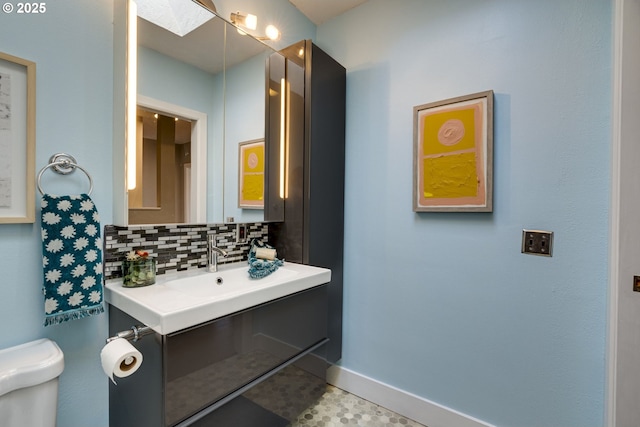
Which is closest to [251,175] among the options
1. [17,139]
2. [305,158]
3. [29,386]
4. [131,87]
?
[305,158]

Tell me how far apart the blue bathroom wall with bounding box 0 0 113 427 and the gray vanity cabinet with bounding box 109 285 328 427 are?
0.10 m

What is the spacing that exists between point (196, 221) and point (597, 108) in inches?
72.9

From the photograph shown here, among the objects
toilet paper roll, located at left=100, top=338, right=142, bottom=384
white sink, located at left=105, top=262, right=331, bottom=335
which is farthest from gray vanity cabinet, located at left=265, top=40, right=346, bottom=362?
toilet paper roll, located at left=100, top=338, right=142, bottom=384

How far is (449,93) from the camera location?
1.50 meters

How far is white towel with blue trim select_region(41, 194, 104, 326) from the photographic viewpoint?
95 cm

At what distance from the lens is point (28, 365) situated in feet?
2.72

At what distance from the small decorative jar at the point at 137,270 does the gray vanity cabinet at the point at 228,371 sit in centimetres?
12

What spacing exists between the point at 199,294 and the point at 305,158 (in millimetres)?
921

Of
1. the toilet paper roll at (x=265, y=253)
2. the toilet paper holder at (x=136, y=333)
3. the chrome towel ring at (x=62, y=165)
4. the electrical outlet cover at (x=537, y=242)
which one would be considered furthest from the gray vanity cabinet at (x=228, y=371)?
the electrical outlet cover at (x=537, y=242)

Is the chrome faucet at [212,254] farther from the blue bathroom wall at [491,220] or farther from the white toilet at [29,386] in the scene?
the blue bathroom wall at [491,220]

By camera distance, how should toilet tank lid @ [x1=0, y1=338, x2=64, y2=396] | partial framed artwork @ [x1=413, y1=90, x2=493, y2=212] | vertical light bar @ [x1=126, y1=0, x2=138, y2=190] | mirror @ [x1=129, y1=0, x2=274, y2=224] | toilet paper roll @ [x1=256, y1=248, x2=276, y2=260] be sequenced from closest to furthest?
toilet tank lid @ [x1=0, y1=338, x2=64, y2=396] → vertical light bar @ [x1=126, y1=0, x2=138, y2=190] → mirror @ [x1=129, y1=0, x2=274, y2=224] → partial framed artwork @ [x1=413, y1=90, x2=493, y2=212] → toilet paper roll @ [x1=256, y1=248, x2=276, y2=260]

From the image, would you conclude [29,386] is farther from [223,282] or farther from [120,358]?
[223,282]

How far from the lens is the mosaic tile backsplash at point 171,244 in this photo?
3.84 ft

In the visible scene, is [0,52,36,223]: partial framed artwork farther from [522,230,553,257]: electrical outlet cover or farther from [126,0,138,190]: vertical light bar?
[522,230,553,257]: electrical outlet cover
